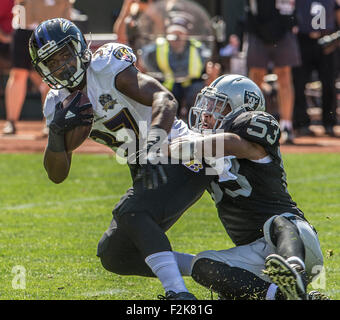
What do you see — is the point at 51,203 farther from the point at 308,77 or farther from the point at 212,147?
the point at 308,77

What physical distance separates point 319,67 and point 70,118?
27.2 ft

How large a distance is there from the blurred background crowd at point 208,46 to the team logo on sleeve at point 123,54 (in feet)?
19.0

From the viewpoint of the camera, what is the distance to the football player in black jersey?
402cm

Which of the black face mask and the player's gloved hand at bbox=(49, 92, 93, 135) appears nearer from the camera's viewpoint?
the player's gloved hand at bbox=(49, 92, 93, 135)

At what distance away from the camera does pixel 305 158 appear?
31.8 ft

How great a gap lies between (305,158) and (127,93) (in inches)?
216

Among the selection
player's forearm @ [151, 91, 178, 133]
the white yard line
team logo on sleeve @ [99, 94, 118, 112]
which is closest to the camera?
player's forearm @ [151, 91, 178, 133]

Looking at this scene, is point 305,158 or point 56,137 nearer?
point 56,137

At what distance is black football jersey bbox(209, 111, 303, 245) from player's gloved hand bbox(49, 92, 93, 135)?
2.27 feet

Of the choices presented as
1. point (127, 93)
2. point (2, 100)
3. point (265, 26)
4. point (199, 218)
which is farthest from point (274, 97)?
point (127, 93)

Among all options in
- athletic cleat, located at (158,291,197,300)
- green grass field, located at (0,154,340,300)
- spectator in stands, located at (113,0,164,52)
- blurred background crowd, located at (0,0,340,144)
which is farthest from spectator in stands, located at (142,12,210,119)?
athletic cleat, located at (158,291,197,300)

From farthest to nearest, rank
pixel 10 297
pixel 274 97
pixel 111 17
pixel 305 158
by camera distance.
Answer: pixel 111 17
pixel 274 97
pixel 305 158
pixel 10 297

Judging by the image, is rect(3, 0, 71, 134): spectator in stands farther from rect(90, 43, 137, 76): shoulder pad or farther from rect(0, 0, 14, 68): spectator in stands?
rect(90, 43, 137, 76): shoulder pad

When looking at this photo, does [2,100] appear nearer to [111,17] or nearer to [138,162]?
[111,17]
